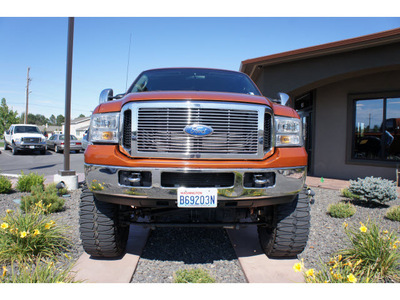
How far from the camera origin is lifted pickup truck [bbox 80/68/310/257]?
2.15 meters

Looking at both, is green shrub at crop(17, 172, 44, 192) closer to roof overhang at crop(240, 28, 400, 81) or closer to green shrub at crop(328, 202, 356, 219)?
green shrub at crop(328, 202, 356, 219)

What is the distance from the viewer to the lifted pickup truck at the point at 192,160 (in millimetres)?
2154

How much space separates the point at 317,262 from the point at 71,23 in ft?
22.7

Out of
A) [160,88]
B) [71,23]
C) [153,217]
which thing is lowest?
[153,217]

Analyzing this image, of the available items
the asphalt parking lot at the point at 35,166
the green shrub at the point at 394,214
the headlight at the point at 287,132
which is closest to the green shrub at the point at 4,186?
the asphalt parking lot at the point at 35,166

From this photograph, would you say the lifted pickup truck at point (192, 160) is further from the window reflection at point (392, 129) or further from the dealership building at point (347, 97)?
the window reflection at point (392, 129)

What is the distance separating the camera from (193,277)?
7.50ft

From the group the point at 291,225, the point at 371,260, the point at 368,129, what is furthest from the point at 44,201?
the point at 368,129

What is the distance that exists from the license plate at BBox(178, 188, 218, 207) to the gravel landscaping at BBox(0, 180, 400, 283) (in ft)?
2.61

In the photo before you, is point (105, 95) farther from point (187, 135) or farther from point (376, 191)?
point (376, 191)

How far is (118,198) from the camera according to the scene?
2.23m

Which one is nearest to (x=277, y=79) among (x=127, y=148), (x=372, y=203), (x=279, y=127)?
(x=372, y=203)

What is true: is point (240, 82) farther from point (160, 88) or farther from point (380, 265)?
point (380, 265)

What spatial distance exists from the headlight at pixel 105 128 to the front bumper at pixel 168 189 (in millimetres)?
256
